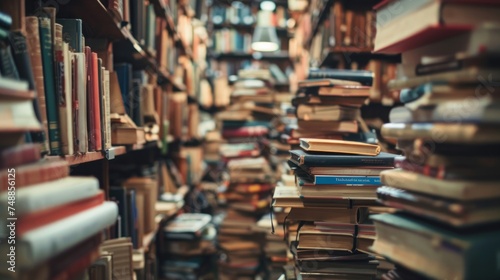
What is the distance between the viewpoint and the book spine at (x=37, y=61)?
988 mm

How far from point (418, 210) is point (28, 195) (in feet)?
2.48

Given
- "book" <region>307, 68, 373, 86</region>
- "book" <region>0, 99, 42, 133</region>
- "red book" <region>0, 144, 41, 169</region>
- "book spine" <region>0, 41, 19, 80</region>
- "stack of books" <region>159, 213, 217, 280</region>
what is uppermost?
"book" <region>307, 68, 373, 86</region>

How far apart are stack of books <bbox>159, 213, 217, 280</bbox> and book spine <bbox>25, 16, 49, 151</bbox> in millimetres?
1790

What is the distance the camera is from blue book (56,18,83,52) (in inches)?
48.4

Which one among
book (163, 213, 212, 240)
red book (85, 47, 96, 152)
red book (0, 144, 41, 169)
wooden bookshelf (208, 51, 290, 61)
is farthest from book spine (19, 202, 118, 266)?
wooden bookshelf (208, 51, 290, 61)

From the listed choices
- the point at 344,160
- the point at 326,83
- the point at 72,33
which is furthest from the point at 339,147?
the point at 72,33

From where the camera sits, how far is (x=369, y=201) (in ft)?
4.72

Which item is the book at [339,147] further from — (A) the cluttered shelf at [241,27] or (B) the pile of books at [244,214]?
(A) the cluttered shelf at [241,27]

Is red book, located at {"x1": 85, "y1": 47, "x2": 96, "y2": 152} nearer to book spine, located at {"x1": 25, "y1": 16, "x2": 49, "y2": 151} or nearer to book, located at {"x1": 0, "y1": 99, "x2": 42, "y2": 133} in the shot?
book spine, located at {"x1": 25, "y1": 16, "x2": 49, "y2": 151}

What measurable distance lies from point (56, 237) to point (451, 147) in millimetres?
788

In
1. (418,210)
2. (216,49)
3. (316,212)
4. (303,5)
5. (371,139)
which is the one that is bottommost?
(316,212)

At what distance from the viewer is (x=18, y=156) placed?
0.72 metres

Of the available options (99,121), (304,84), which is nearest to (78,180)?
(99,121)

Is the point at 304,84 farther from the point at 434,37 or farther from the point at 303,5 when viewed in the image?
the point at 303,5
